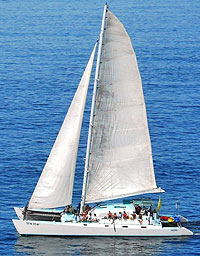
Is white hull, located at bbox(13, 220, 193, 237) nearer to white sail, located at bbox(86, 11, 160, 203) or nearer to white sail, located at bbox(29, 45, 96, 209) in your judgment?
white sail, located at bbox(29, 45, 96, 209)

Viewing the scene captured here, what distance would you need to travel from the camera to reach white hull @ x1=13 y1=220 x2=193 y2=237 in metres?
86.9

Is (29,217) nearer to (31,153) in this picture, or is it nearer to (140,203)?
(140,203)

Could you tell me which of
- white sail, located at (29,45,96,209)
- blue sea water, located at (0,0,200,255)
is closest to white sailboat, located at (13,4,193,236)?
white sail, located at (29,45,96,209)

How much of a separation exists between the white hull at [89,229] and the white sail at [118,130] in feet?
12.0

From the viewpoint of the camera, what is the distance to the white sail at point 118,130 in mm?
84312

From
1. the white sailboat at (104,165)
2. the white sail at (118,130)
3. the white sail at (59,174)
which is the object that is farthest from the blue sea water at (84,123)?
the white sail at (118,130)

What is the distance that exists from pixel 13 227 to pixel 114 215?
11.7m

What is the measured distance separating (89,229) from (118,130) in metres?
10.9

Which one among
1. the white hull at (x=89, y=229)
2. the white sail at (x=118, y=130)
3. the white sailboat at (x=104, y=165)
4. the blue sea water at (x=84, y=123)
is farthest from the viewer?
the white hull at (x=89, y=229)

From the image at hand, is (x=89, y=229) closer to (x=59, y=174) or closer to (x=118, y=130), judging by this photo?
(x=59, y=174)

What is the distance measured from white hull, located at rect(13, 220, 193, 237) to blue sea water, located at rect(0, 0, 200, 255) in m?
0.75

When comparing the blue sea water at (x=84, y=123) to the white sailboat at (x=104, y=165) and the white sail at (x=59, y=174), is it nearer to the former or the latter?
the white sailboat at (x=104, y=165)

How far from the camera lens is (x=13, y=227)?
90.9 meters

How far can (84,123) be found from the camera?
132 meters
